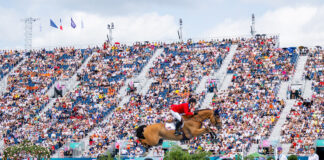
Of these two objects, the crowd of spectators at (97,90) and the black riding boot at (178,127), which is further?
the crowd of spectators at (97,90)

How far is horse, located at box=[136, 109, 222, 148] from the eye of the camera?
24516mm

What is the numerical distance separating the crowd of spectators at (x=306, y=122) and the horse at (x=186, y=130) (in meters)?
16.8

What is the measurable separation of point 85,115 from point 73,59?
13.8m

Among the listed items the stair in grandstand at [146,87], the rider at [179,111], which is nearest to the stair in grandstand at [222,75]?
the stair in grandstand at [146,87]

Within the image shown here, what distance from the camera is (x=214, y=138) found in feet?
82.0

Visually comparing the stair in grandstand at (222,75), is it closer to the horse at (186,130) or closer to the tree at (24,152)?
the tree at (24,152)

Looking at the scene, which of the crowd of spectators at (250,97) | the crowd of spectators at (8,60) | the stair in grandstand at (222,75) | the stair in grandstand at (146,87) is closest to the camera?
the crowd of spectators at (250,97)

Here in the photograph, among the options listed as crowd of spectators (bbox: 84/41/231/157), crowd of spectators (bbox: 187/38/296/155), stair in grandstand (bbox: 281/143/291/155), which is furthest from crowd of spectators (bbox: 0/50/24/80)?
stair in grandstand (bbox: 281/143/291/155)

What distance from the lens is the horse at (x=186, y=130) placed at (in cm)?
2452

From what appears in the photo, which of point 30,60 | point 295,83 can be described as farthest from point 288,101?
point 30,60

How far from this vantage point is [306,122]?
141ft

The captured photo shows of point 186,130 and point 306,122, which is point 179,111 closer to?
point 186,130

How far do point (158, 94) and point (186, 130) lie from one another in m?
28.1

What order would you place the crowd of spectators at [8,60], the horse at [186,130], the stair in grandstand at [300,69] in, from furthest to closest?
the crowd of spectators at [8,60] < the stair in grandstand at [300,69] < the horse at [186,130]
